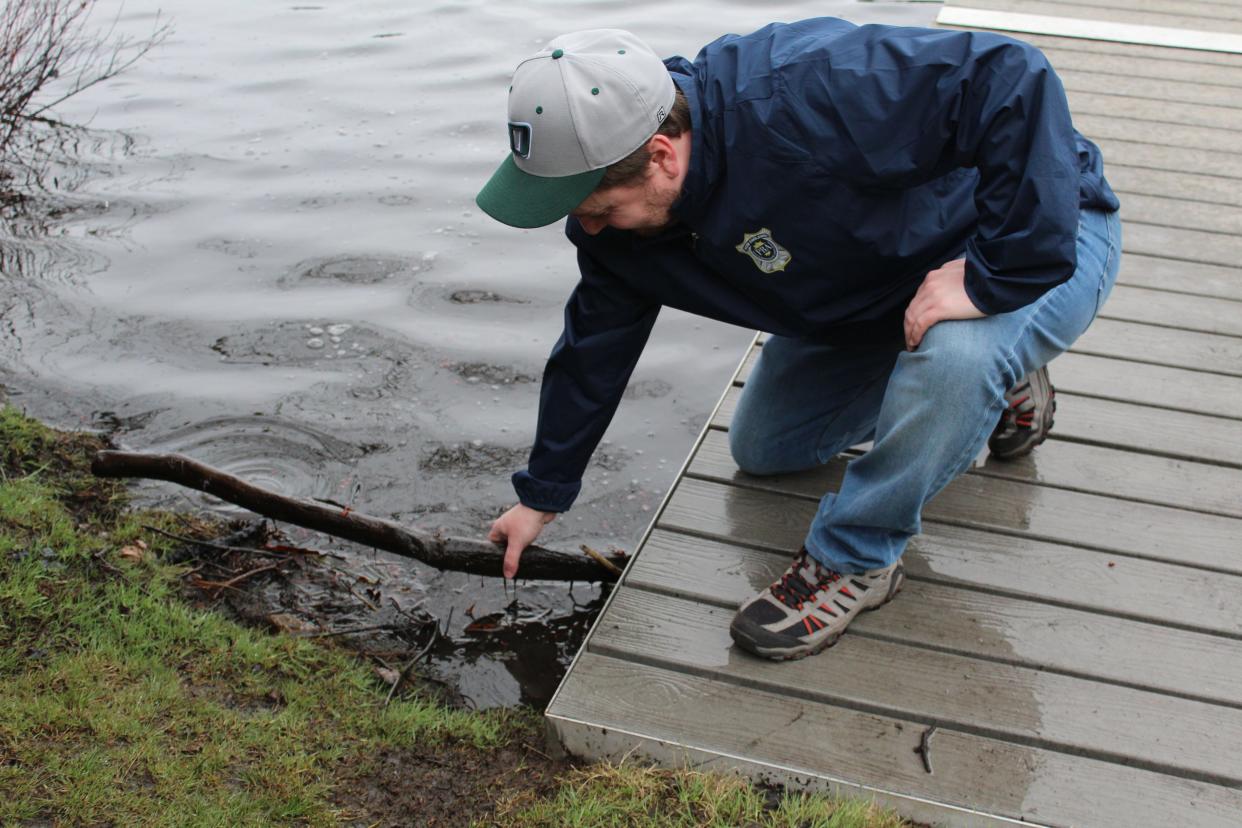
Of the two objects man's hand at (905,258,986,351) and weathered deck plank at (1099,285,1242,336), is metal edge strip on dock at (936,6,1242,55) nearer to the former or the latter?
weathered deck plank at (1099,285,1242,336)

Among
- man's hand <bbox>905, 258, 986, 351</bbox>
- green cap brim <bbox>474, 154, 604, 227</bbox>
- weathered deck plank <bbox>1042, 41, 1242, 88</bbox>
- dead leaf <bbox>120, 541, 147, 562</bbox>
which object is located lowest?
dead leaf <bbox>120, 541, 147, 562</bbox>

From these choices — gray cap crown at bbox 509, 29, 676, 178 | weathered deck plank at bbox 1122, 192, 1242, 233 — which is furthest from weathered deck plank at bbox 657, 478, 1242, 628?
weathered deck plank at bbox 1122, 192, 1242, 233

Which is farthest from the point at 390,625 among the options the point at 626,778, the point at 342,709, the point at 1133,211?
the point at 1133,211

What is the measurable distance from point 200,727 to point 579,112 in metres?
1.52

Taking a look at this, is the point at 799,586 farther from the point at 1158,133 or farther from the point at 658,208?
the point at 1158,133

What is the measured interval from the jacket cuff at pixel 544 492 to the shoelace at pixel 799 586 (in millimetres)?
511

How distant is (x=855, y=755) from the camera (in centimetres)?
221

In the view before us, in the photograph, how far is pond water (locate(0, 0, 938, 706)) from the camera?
3.89 metres

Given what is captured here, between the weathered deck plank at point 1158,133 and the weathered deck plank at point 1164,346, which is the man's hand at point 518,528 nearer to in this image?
the weathered deck plank at point 1164,346

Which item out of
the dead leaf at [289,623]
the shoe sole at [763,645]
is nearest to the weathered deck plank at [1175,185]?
the shoe sole at [763,645]

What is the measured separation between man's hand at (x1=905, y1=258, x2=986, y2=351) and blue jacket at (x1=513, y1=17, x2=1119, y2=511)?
1.4 inches

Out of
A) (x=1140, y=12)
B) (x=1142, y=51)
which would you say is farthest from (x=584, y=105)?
(x=1140, y=12)

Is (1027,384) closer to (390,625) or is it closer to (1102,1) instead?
(390,625)

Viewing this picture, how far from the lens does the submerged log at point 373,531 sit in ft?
9.75
